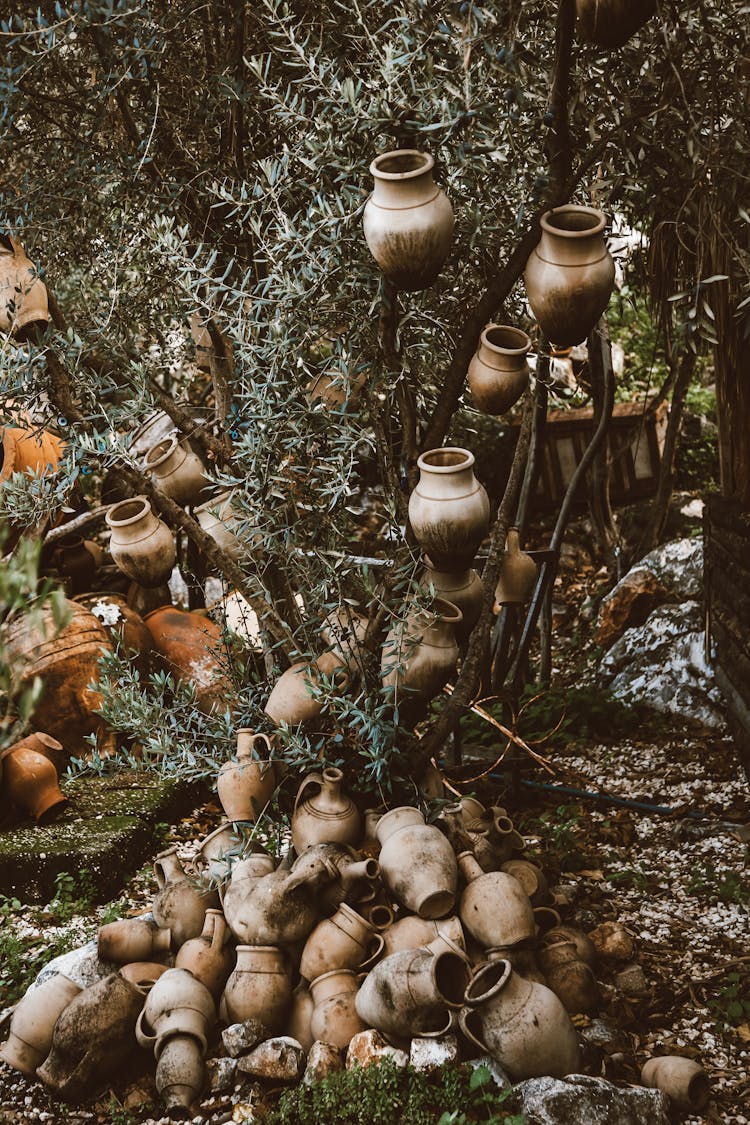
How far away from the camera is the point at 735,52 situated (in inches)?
107

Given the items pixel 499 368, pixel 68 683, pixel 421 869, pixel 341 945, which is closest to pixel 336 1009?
pixel 341 945

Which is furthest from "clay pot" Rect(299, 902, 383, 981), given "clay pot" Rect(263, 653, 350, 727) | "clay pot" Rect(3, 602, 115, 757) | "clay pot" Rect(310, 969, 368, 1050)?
"clay pot" Rect(3, 602, 115, 757)

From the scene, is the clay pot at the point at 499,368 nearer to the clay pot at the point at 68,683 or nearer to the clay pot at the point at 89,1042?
the clay pot at the point at 89,1042

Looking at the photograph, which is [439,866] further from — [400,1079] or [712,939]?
[712,939]

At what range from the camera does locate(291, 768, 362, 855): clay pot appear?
3.11m

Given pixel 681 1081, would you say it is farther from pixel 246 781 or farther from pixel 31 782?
pixel 31 782

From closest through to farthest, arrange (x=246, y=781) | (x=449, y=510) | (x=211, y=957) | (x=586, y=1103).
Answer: (x=586, y=1103), (x=449, y=510), (x=211, y=957), (x=246, y=781)

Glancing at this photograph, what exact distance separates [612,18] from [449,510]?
1.22 meters

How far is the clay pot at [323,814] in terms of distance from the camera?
3.11 metres

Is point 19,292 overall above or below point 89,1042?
above

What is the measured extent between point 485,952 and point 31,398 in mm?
2138

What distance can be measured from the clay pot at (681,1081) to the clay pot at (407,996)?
0.55 metres

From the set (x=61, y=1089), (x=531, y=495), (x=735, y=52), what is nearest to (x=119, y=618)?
(x=531, y=495)

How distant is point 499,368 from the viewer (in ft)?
9.80
